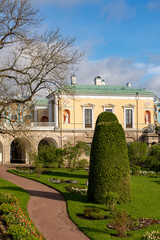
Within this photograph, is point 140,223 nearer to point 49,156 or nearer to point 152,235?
point 152,235

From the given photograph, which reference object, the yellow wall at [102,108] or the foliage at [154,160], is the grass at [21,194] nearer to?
the foliage at [154,160]

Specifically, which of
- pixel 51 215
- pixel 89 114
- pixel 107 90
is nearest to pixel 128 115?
pixel 107 90

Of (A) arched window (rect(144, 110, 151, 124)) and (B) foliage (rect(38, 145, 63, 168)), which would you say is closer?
(B) foliage (rect(38, 145, 63, 168))

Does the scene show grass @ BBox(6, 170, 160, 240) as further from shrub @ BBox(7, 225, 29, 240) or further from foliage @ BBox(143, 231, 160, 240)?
shrub @ BBox(7, 225, 29, 240)

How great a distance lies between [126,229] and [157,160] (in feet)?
64.4

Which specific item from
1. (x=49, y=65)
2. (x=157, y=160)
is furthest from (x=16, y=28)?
(x=157, y=160)

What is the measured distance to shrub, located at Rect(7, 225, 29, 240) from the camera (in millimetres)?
8337

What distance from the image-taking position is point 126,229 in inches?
393

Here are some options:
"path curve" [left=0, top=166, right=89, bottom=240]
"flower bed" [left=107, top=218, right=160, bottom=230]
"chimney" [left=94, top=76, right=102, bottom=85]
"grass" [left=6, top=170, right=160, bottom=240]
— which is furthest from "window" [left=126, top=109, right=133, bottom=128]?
"flower bed" [left=107, top=218, right=160, bottom=230]

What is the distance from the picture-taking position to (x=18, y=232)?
8.48m

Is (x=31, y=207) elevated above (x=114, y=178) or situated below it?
below

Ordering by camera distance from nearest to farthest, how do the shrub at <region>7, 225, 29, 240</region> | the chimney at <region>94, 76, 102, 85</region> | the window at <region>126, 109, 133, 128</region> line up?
the shrub at <region>7, 225, 29, 240</region>, the window at <region>126, 109, 133, 128</region>, the chimney at <region>94, 76, 102, 85</region>

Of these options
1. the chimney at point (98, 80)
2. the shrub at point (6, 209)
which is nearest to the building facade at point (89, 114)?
the chimney at point (98, 80)

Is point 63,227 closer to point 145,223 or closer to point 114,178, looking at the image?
point 145,223
